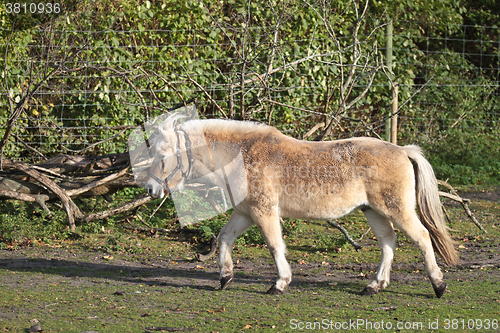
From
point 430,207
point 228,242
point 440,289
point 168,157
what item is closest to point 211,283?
point 228,242

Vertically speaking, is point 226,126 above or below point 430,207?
above

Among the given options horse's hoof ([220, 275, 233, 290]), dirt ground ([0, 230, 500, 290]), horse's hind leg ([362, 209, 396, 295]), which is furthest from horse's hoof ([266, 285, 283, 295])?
horse's hind leg ([362, 209, 396, 295])

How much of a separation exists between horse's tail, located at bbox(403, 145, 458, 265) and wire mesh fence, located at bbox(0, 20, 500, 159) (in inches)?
90.2

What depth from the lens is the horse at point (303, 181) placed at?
5.19m

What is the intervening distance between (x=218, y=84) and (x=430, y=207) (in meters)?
3.69

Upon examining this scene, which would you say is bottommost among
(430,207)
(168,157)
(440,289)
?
(440,289)

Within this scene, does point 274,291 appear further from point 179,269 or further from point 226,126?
point 226,126

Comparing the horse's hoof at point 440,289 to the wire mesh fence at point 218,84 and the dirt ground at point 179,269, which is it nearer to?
the dirt ground at point 179,269

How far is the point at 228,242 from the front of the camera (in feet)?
18.0

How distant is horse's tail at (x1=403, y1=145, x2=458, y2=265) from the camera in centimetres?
541

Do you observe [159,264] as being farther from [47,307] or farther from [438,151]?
[438,151]

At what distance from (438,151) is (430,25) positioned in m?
3.14

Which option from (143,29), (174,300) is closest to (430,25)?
(143,29)

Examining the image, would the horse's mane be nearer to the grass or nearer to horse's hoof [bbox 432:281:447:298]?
the grass
